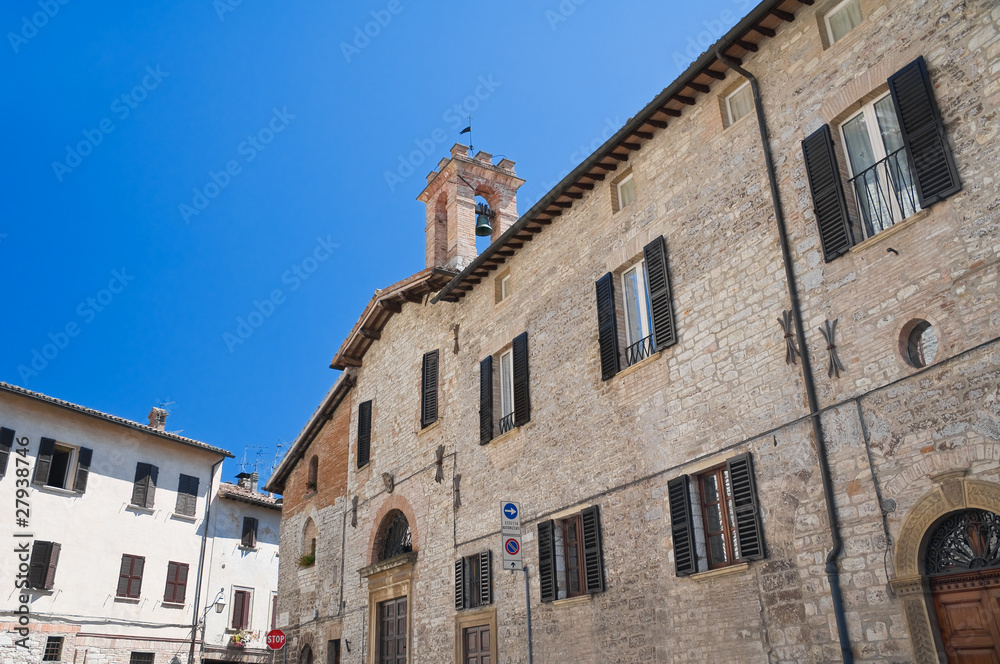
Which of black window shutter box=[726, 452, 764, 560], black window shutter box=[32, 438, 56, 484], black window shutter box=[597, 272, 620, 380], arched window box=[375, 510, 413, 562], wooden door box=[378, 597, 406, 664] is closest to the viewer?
black window shutter box=[726, 452, 764, 560]

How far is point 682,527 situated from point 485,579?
483 centimetres

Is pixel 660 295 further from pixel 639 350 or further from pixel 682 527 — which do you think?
pixel 682 527

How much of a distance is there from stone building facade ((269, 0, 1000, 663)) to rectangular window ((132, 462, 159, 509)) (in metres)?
13.3

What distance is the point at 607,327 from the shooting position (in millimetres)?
11711

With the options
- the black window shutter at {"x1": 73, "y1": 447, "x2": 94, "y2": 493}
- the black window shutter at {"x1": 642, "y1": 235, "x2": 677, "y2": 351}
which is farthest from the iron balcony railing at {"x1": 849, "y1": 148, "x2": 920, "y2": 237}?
the black window shutter at {"x1": 73, "y1": 447, "x2": 94, "y2": 493}

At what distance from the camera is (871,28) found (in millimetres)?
8648

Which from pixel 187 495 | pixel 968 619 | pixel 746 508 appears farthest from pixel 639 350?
pixel 187 495

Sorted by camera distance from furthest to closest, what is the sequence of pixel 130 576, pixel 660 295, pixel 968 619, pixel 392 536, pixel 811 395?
pixel 130 576 < pixel 392 536 < pixel 660 295 < pixel 811 395 < pixel 968 619

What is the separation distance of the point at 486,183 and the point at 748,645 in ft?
43.8

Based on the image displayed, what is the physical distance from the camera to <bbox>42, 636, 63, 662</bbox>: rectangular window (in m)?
21.8

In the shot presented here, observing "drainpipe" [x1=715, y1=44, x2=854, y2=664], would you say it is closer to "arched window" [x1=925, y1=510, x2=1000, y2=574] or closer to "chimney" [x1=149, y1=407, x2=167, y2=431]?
"arched window" [x1=925, y1=510, x2=1000, y2=574]

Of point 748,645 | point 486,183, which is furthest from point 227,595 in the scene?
point 748,645

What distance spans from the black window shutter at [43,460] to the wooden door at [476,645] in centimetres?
1540

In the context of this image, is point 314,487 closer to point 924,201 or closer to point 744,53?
point 744,53
